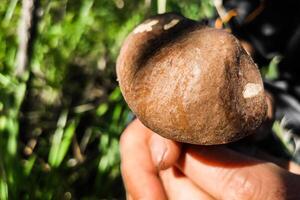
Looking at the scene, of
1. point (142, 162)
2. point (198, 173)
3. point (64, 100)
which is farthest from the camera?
point (64, 100)

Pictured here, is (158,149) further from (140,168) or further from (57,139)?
(57,139)

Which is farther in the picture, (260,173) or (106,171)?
(106,171)

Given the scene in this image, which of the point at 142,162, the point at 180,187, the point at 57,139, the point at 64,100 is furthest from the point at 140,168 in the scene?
the point at 64,100

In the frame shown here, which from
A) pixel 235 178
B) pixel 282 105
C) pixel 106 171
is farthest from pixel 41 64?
pixel 235 178

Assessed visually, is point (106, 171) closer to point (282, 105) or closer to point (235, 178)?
point (282, 105)

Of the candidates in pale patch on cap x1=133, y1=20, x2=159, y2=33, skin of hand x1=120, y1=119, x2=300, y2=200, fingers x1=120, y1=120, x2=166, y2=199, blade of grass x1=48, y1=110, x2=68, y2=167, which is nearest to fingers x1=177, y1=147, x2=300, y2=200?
skin of hand x1=120, y1=119, x2=300, y2=200

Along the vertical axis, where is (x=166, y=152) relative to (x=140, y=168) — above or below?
above
